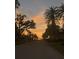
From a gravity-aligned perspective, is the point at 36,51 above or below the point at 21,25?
below

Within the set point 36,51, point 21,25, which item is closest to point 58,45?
point 36,51

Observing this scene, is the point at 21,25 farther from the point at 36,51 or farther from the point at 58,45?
the point at 58,45

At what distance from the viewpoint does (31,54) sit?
180cm

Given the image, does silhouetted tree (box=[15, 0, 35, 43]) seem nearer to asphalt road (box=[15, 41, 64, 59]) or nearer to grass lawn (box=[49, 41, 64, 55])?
asphalt road (box=[15, 41, 64, 59])

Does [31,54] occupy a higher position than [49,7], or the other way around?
[49,7]

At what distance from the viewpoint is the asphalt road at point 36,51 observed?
1784mm

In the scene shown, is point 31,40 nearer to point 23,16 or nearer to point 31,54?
point 31,54

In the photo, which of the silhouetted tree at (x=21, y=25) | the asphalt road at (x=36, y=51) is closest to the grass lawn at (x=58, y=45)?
the asphalt road at (x=36, y=51)

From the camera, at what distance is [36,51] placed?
179 centimetres
